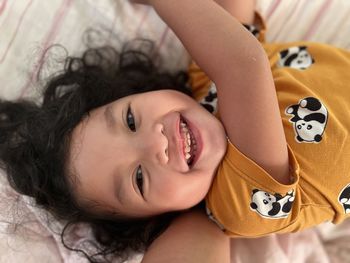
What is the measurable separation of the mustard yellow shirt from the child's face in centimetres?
5

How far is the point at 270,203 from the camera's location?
0.96 meters

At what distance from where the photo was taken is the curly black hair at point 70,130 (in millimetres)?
1060

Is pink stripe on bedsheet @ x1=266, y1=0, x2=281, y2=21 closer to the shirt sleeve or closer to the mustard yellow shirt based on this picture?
the mustard yellow shirt

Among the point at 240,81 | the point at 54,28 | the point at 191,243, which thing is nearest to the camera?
the point at 240,81

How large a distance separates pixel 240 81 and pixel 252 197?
22 cm

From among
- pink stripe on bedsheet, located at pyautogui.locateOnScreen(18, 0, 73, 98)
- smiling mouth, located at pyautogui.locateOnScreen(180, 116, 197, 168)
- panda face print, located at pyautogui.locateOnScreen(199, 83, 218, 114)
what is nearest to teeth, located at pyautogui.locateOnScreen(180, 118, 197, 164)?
smiling mouth, located at pyautogui.locateOnScreen(180, 116, 197, 168)

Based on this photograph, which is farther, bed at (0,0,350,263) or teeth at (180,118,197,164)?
bed at (0,0,350,263)

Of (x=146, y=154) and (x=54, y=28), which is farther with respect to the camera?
(x=54, y=28)

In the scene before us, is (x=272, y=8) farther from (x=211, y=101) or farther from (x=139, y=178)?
(x=139, y=178)

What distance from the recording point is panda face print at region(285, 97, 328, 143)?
38.7 inches

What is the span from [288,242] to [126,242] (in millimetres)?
367

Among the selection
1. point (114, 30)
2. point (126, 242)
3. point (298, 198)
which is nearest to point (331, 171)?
point (298, 198)

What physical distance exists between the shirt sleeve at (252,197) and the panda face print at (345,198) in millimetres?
93

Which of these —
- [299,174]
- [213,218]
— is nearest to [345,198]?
[299,174]
